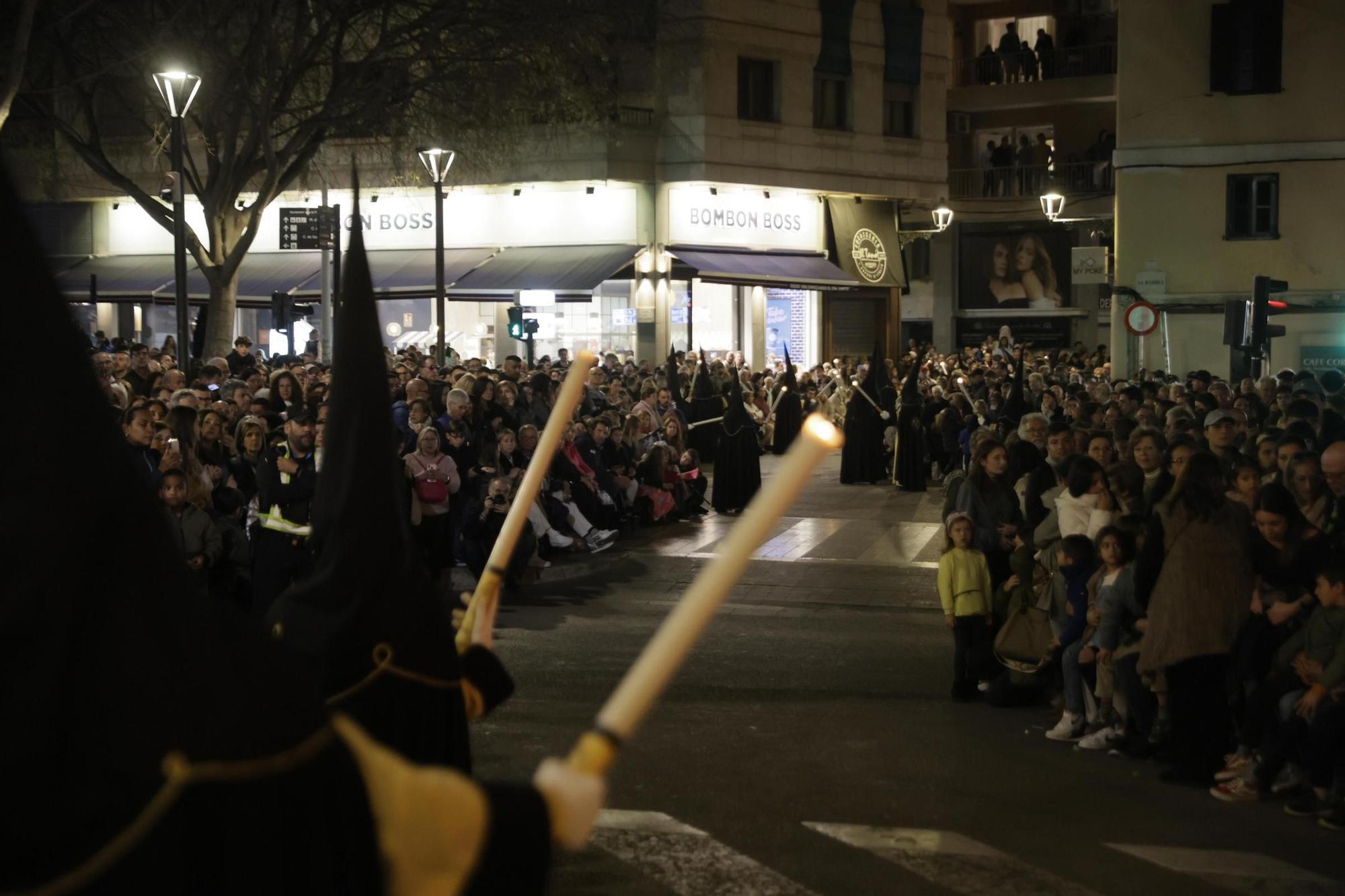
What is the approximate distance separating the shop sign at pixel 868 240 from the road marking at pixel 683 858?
3941 centimetres

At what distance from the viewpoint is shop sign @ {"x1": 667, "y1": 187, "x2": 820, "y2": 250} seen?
41.9 meters

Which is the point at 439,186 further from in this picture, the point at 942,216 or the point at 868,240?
the point at 868,240

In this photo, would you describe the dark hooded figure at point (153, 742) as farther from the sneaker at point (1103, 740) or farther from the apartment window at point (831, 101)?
the apartment window at point (831, 101)

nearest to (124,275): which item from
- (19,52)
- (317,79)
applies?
(317,79)

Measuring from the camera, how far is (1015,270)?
2142 inches

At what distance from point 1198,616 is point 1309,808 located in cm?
106

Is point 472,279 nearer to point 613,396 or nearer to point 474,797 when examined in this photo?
point 613,396

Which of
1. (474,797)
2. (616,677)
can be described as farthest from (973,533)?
(474,797)

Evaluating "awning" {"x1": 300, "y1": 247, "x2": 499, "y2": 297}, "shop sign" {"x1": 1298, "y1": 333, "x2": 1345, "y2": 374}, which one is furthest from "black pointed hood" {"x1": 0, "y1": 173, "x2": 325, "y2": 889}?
"awning" {"x1": 300, "y1": 247, "x2": 499, "y2": 297}

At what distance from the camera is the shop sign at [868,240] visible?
1815 inches

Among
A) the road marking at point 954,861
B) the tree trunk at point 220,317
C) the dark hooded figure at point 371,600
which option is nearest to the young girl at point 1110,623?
the road marking at point 954,861

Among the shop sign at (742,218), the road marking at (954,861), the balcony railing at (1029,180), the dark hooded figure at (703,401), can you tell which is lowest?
the road marking at (954,861)

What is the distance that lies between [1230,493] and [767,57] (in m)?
33.7

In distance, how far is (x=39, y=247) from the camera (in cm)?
209
